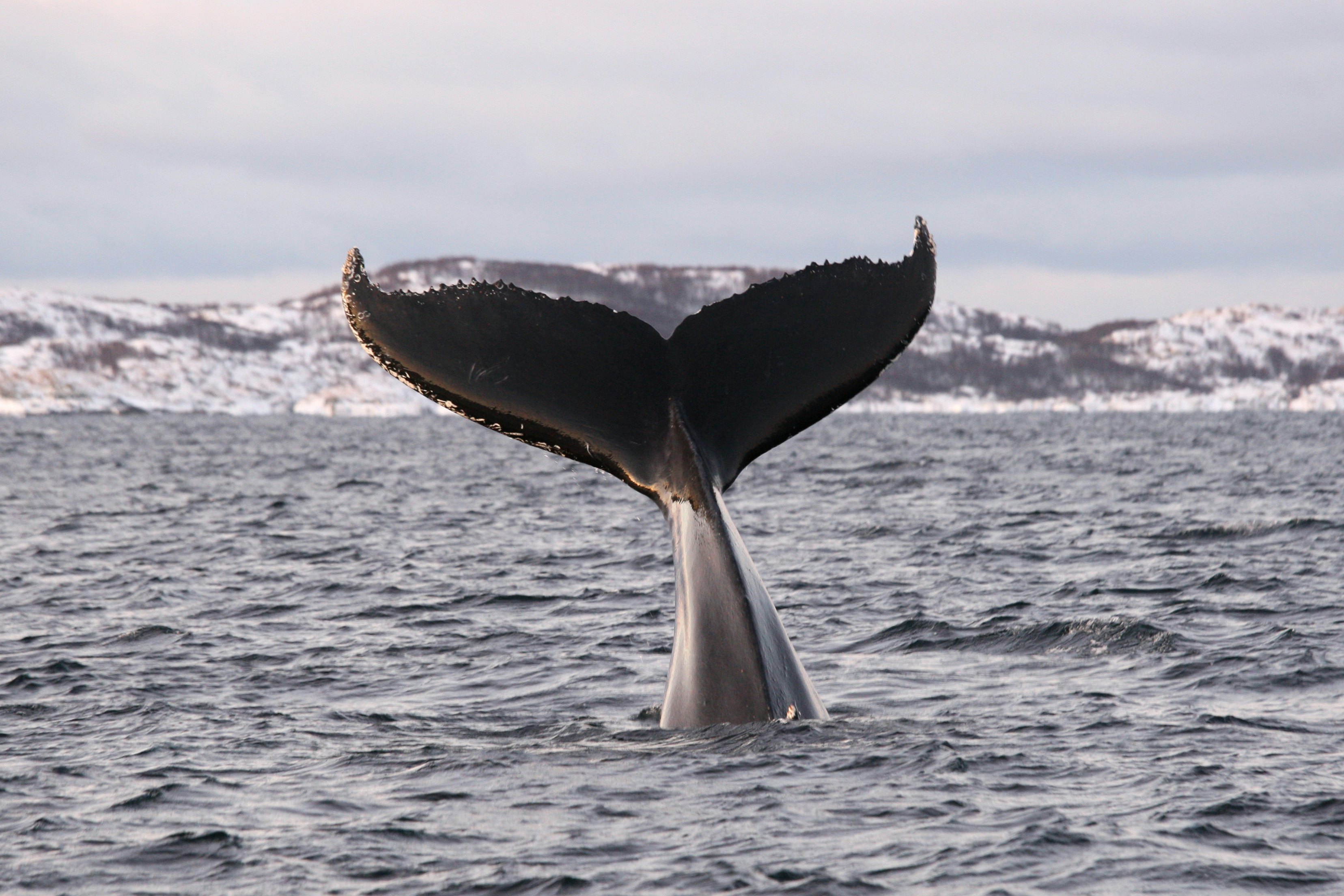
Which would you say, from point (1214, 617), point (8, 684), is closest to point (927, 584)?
point (1214, 617)

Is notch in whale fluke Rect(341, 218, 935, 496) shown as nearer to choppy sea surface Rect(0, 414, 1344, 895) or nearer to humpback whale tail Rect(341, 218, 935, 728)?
humpback whale tail Rect(341, 218, 935, 728)

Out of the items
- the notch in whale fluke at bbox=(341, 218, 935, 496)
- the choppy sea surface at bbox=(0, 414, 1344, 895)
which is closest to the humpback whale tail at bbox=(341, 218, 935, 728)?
the notch in whale fluke at bbox=(341, 218, 935, 496)

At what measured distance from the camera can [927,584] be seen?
15773 millimetres

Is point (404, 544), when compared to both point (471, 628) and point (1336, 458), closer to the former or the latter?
point (471, 628)

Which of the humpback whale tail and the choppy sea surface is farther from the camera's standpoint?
the humpback whale tail

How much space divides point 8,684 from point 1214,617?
9716mm

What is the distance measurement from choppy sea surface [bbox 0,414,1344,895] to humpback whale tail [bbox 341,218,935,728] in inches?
15.2

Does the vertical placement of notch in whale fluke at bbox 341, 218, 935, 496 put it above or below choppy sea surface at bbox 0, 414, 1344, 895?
above

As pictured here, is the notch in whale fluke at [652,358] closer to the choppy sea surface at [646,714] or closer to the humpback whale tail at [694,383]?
the humpback whale tail at [694,383]

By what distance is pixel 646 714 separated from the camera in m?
9.22

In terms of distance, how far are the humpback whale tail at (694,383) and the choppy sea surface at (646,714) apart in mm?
385

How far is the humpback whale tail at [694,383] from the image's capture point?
749 centimetres

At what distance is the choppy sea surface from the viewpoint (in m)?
6.32

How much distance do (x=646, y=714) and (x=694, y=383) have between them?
229 centimetres
